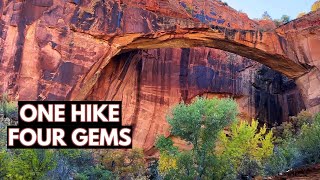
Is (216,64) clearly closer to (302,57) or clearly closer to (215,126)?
(302,57)

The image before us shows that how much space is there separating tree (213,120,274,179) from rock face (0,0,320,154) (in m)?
6.09

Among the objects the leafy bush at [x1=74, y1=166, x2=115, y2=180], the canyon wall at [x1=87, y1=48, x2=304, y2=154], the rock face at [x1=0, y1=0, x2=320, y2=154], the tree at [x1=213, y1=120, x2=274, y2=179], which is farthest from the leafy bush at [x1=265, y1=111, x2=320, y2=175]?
the leafy bush at [x1=74, y1=166, x2=115, y2=180]

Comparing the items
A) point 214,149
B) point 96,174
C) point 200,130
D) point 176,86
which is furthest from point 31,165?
point 176,86

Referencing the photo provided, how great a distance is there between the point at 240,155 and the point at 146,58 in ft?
41.1

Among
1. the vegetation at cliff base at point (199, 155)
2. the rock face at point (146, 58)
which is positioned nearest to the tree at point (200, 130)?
the vegetation at cliff base at point (199, 155)

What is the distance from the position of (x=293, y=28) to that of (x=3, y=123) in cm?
2047

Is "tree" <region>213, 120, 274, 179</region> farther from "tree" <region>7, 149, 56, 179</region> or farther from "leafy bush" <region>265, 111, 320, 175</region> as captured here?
"tree" <region>7, 149, 56, 179</region>

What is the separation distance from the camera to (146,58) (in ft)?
116

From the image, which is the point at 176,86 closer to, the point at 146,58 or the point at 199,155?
the point at 146,58

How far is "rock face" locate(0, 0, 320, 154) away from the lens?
2897cm

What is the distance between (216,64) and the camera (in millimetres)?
37188

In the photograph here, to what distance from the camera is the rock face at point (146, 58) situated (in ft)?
95.0

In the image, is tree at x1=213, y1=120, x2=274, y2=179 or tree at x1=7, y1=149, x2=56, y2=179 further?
tree at x1=213, y1=120, x2=274, y2=179

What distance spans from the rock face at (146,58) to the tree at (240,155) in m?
6.09
